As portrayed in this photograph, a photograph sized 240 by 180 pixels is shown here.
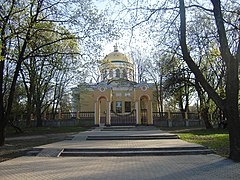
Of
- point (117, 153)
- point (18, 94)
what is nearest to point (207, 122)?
point (117, 153)

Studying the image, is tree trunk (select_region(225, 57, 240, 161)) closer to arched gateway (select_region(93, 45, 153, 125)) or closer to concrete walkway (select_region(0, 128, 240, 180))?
concrete walkway (select_region(0, 128, 240, 180))

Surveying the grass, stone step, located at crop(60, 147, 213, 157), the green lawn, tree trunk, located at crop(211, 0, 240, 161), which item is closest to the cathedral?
the grass

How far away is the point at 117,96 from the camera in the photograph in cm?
3891

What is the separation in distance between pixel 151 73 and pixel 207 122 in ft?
42.4

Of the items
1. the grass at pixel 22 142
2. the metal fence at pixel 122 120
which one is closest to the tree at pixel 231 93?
the grass at pixel 22 142

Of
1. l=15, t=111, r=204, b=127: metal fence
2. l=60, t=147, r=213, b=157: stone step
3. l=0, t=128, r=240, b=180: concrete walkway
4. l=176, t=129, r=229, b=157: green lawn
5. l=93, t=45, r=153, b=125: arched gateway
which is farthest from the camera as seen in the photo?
l=15, t=111, r=204, b=127: metal fence

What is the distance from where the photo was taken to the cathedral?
87.8ft

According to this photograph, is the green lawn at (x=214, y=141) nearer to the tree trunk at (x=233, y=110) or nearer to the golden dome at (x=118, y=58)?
the tree trunk at (x=233, y=110)

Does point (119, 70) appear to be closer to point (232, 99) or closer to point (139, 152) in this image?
point (139, 152)

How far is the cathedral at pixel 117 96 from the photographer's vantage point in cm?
2675

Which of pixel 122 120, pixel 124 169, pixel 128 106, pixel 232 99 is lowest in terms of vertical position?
pixel 124 169

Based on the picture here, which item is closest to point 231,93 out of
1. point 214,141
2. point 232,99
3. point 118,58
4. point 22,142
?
point 232,99

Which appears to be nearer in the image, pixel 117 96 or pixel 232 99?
pixel 232 99

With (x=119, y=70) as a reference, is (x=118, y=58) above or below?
above
